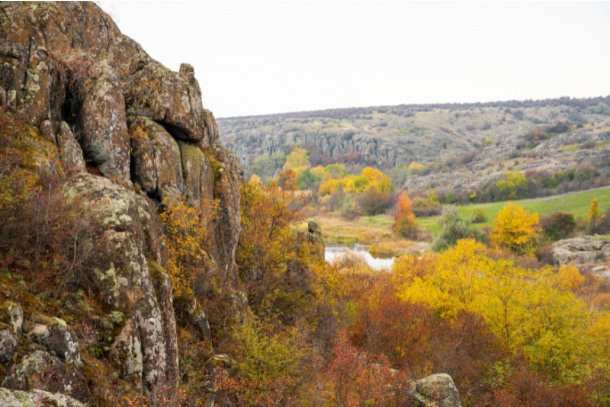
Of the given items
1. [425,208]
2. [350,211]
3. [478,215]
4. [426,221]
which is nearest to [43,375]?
[478,215]

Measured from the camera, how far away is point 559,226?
66.6 meters

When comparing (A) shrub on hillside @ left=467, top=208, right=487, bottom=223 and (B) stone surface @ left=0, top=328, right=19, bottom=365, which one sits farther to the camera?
(A) shrub on hillside @ left=467, top=208, right=487, bottom=223

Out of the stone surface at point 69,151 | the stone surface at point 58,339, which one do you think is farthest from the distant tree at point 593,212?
the stone surface at point 58,339

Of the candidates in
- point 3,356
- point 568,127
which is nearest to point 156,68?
point 3,356

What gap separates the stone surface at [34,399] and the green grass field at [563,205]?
3164 inches

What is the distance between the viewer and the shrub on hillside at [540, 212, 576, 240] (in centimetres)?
6581

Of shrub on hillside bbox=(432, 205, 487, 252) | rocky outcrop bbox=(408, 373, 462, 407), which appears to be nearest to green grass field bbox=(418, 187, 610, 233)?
shrub on hillside bbox=(432, 205, 487, 252)

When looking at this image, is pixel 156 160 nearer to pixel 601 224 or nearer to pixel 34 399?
pixel 34 399

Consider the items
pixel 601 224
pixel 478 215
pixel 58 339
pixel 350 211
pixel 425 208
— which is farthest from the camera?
pixel 350 211

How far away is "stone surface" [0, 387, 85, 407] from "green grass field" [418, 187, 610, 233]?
80.4 metres

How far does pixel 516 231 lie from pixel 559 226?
13.1m

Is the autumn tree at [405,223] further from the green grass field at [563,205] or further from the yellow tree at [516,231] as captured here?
the yellow tree at [516,231]

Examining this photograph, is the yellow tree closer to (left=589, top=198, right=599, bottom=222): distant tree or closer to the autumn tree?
(left=589, top=198, right=599, bottom=222): distant tree

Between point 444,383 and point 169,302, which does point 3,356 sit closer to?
point 169,302
